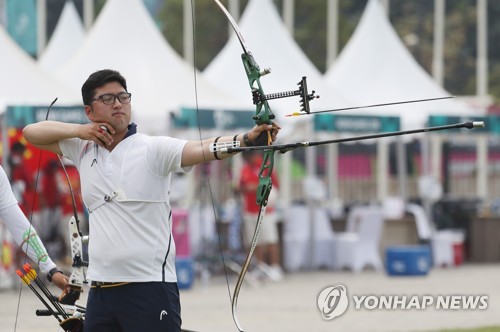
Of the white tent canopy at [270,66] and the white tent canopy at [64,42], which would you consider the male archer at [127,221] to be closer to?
the white tent canopy at [270,66]

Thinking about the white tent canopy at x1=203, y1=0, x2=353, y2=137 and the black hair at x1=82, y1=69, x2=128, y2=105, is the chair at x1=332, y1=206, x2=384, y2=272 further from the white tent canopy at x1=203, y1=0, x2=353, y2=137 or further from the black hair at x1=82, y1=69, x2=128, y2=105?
the black hair at x1=82, y1=69, x2=128, y2=105

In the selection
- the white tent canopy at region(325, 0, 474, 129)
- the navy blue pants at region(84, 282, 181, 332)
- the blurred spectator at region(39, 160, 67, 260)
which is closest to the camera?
the navy blue pants at region(84, 282, 181, 332)

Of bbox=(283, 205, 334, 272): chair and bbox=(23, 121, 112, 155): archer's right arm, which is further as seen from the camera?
bbox=(283, 205, 334, 272): chair

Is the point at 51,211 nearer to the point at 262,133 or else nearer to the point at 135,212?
the point at 135,212

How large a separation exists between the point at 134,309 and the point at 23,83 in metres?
11.5

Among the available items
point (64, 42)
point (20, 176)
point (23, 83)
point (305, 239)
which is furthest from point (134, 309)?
point (64, 42)

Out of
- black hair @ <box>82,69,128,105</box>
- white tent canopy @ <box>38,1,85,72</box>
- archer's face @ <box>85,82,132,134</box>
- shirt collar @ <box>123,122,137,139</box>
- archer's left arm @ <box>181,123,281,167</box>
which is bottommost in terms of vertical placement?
archer's left arm @ <box>181,123,281,167</box>

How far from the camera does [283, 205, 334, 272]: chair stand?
22.5m

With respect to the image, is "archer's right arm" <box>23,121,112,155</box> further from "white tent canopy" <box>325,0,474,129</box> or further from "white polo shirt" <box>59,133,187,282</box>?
"white tent canopy" <box>325,0,474,129</box>

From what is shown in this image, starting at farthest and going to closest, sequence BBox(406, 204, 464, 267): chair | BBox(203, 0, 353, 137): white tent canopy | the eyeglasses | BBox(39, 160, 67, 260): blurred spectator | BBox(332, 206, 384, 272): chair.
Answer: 1. BBox(406, 204, 464, 267): chair
2. BBox(332, 206, 384, 272): chair
3. BBox(203, 0, 353, 137): white tent canopy
4. BBox(39, 160, 67, 260): blurred spectator
5. the eyeglasses

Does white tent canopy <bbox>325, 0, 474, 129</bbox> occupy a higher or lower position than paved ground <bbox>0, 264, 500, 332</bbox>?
higher

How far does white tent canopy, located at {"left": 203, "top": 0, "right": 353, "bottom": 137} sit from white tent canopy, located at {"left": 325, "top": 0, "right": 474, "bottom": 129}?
0.93 metres

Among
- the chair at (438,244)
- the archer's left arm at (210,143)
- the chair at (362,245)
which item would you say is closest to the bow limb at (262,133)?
the archer's left arm at (210,143)

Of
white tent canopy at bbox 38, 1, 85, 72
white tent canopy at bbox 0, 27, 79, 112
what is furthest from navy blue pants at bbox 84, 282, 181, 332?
white tent canopy at bbox 38, 1, 85, 72
